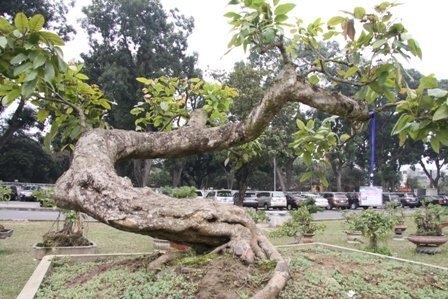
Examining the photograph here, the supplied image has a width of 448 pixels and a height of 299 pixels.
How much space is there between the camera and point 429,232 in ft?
31.6

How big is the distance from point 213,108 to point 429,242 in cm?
734

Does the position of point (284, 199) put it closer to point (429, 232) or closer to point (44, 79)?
point (429, 232)

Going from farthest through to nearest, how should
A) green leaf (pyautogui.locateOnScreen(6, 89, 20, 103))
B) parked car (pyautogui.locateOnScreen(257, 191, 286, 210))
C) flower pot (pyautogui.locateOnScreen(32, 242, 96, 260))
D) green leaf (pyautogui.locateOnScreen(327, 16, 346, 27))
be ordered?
parked car (pyautogui.locateOnScreen(257, 191, 286, 210)) → flower pot (pyautogui.locateOnScreen(32, 242, 96, 260)) → green leaf (pyautogui.locateOnScreen(6, 89, 20, 103)) → green leaf (pyautogui.locateOnScreen(327, 16, 346, 27))

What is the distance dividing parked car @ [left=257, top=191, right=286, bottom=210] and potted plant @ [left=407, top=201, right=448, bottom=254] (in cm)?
1758

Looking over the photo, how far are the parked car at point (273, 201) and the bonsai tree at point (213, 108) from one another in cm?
2413

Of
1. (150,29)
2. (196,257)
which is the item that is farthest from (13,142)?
(196,257)

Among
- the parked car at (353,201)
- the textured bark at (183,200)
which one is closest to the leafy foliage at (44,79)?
the textured bark at (183,200)

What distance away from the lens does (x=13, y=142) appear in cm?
3127

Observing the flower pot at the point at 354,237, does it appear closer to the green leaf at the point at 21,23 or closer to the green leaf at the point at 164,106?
the green leaf at the point at 164,106

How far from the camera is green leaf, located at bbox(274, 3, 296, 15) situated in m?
2.27

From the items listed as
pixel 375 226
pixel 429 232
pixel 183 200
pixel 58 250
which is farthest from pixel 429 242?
pixel 183 200

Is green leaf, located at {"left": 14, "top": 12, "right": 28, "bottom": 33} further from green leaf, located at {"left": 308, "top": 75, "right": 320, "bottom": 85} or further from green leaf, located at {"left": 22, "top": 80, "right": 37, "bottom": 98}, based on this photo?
green leaf, located at {"left": 308, "top": 75, "right": 320, "bottom": 85}

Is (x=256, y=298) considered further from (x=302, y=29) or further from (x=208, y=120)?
(x=208, y=120)

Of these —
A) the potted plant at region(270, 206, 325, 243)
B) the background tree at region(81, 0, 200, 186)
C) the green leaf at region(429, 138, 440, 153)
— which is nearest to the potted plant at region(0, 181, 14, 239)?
the potted plant at region(270, 206, 325, 243)
